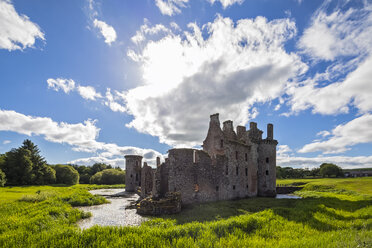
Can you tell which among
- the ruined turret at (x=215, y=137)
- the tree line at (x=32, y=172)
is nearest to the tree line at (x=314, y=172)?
the ruined turret at (x=215, y=137)

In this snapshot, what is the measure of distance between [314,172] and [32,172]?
117 metres

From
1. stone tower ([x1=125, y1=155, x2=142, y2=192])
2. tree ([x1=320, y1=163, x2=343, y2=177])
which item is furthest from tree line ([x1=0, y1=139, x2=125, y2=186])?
tree ([x1=320, y1=163, x2=343, y2=177])

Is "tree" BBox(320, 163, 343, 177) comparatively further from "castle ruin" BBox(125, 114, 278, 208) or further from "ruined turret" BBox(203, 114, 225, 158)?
"ruined turret" BBox(203, 114, 225, 158)

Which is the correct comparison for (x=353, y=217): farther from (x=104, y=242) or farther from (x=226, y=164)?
(x=104, y=242)

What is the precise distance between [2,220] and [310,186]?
199ft

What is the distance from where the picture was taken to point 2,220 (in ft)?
46.1

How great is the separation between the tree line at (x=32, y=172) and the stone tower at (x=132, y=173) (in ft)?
75.8

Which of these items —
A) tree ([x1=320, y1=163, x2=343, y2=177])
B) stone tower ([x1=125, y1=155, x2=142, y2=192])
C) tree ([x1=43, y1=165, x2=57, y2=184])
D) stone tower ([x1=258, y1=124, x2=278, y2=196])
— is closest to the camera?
stone tower ([x1=258, y1=124, x2=278, y2=196])

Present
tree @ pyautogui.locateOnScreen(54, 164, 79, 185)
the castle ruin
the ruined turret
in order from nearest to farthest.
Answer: the castle ruin < the ruined turret < tree @ pyautogui.locateOnScreen(54, 164, 79, 185)

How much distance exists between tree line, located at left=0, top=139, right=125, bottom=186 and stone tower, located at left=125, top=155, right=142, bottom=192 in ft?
75.8

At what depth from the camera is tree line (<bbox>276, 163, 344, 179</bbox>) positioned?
273 ft

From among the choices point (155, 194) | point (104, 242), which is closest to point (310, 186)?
point (155, 194)

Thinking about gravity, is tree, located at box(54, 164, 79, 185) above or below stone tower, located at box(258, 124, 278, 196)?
below

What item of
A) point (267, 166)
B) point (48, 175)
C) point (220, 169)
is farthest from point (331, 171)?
point (48, 175)
